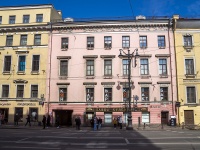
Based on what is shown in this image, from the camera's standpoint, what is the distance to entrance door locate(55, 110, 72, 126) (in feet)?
112

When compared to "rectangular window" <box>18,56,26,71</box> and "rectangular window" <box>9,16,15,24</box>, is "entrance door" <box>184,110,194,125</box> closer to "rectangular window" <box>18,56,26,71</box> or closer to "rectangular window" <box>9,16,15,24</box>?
"rectangular window" <box>18,56,26,71</box>

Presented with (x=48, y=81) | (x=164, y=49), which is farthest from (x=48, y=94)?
(x=164, y=49)

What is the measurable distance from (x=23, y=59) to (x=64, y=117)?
10580 mm

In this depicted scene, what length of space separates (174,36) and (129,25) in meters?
6.50

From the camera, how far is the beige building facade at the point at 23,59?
112 ft

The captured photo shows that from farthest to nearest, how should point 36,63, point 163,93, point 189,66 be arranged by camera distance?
point 36,63
point 189,66
point 163,93

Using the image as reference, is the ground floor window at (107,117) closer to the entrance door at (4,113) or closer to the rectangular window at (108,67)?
the rectangular window at (108,67)

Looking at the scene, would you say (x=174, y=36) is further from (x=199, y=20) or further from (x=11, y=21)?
(x=11, y=21)

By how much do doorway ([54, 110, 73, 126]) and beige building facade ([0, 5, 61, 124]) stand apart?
238 centimetres

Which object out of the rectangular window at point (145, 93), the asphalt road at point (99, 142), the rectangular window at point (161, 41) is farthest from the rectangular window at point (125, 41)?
the asphalt road at point (99, 142)

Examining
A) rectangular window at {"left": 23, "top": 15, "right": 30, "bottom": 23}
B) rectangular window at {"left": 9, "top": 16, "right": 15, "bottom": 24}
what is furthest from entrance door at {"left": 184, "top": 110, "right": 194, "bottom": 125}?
rectangular window at {"left": 9, "top": 16, "right": 15, "bottom": 24}

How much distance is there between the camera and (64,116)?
3453 centimetres

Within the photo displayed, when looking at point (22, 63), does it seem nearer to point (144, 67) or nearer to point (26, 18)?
point (26, 18)

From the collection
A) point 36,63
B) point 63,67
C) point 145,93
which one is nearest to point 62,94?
point 63,67
